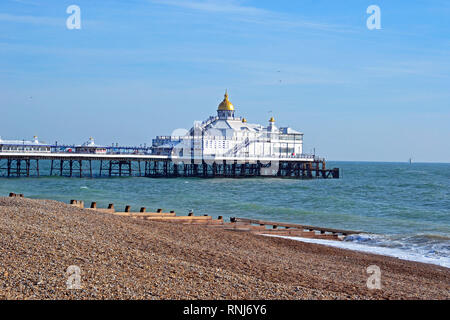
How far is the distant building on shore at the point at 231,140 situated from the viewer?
252 ft

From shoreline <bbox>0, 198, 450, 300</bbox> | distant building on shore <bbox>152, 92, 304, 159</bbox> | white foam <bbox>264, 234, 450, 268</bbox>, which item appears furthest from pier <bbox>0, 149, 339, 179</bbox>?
shoreline <bbox>0, 198, 450, 300</bbox>

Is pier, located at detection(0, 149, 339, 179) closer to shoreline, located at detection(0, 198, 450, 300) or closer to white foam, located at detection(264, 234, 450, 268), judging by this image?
white foam, located at detection(264, 234, 450, 268)

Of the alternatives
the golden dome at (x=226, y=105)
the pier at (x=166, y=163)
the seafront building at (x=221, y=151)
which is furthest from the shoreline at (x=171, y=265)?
the golden dome at (x=226, y=105)

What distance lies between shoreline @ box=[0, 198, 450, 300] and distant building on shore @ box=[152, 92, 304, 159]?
57.6 metres

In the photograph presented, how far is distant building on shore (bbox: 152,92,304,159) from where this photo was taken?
76.9 m

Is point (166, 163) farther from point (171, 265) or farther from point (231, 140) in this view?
point (171, 265)

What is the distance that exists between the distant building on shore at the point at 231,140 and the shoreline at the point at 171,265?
5762 cm

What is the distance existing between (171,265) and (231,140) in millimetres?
70223

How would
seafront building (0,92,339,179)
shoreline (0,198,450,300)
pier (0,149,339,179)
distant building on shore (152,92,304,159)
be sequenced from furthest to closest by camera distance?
1. distant building on shore (152,92,304,159)
2. seafront building (0,92,339,179)
3. pier (0,149,339,179)
4. shoreline (0,198,450,300)

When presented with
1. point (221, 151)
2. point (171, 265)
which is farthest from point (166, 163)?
point (171, 265)

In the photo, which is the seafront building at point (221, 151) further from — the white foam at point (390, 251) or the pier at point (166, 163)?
the white foam at point (390, 251)

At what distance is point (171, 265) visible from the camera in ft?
32.2
